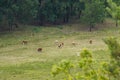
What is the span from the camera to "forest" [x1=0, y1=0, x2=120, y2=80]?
12.6 m

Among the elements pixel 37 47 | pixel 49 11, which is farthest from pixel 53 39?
pixel 49 11

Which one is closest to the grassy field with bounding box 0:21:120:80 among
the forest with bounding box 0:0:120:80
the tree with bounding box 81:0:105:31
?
the forest with bounding box 0:0:120:80

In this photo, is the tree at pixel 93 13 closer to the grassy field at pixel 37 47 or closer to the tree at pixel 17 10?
the grassy field at pixel 37 47

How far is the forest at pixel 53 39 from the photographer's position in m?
12.6

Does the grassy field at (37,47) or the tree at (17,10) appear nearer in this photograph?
the grassy field at (37,47)

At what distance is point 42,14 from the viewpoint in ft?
198

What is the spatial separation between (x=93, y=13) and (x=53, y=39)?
44.9ft

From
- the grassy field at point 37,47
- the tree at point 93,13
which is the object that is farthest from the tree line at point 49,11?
the grassy field at point 37,47

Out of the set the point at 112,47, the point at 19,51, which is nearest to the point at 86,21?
the point at 19,51

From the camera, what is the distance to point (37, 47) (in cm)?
4244

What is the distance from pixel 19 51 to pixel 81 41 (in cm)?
1036

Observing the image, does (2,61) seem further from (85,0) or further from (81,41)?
(85,0)

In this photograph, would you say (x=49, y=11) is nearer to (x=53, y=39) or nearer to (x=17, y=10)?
(x=17, y=10)

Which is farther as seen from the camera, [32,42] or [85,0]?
[85,0]
